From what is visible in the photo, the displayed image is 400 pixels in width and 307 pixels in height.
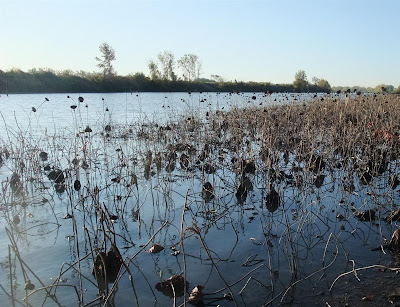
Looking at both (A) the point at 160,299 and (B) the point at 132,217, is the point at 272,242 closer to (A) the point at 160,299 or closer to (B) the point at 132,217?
(A) the point at 160,299

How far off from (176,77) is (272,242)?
1918 inches

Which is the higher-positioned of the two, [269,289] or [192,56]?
[192,56]

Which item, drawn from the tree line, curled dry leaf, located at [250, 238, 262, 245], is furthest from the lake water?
the tree line

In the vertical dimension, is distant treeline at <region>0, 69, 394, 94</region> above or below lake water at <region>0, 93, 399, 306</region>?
above

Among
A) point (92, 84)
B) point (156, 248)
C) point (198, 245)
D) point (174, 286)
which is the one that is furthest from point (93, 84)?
point (174, 286)

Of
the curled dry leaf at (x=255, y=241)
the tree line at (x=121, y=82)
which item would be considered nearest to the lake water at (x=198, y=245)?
the curled dry leaf at (x=255, y=241)

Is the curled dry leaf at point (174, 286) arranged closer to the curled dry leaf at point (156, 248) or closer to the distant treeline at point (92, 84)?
the curled dry leaf at point (156, 248)

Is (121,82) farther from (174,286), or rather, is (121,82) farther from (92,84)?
(174,286)

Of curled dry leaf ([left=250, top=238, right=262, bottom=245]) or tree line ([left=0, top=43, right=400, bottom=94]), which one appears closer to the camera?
curled dry leaf ([left=250, top=238, right=262, bottom=245])

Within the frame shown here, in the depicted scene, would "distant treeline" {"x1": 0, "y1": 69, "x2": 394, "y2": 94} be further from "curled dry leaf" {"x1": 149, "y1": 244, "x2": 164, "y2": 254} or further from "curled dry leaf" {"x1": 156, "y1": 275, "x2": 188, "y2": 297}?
"curled dry leaf" {"x1": 156, "y1": 275, "x2": 188, "y2": 297}

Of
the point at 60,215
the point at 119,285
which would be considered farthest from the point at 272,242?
the point at 60,215

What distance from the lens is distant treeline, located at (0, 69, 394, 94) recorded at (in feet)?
122

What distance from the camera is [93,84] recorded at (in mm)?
43250

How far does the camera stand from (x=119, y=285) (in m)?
3.01
